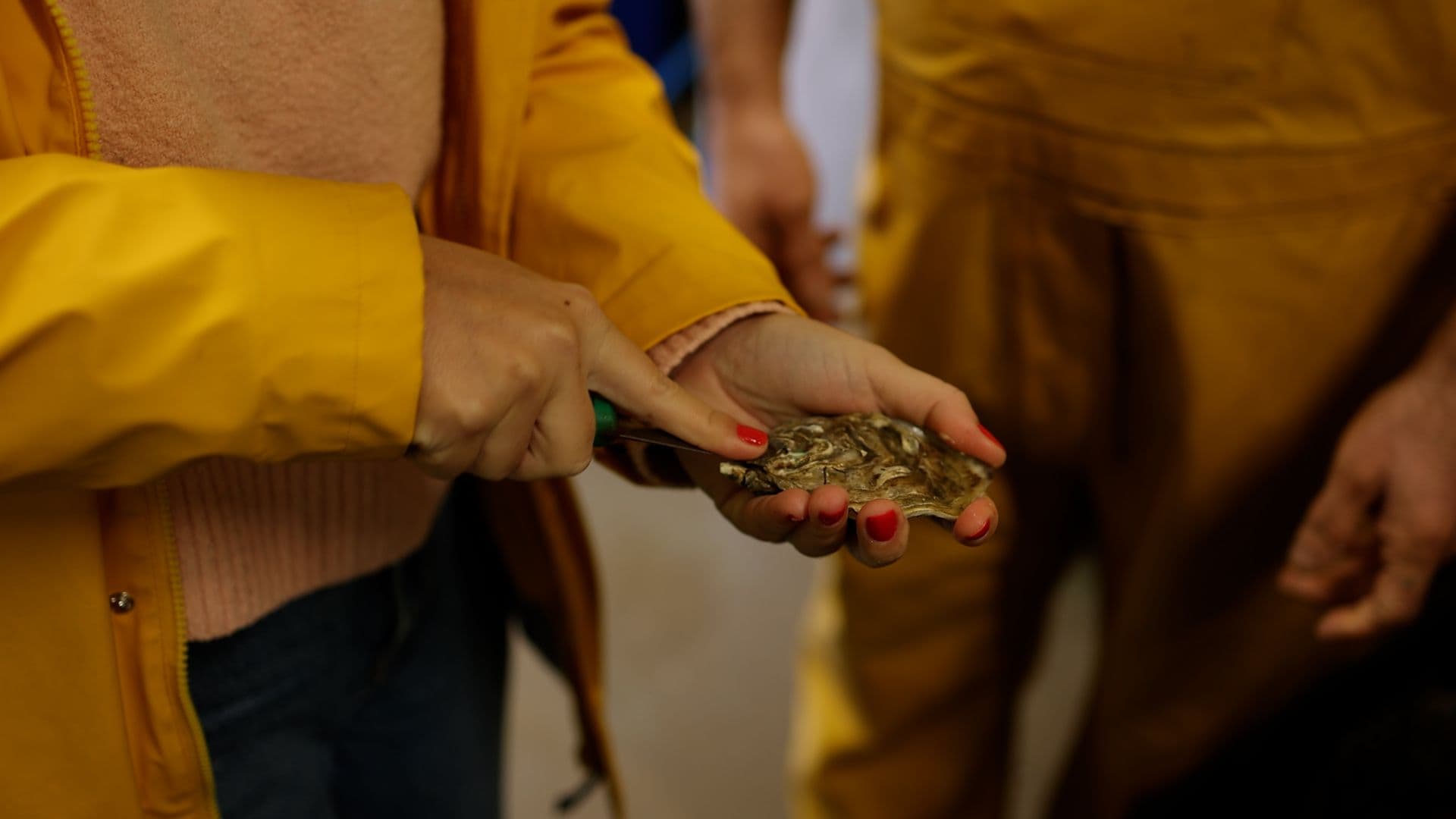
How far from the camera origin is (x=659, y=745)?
1.66 metres

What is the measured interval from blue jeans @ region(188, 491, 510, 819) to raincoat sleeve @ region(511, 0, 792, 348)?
25cm

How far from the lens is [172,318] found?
0.49m

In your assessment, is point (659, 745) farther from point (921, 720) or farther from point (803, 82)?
point (803, 82)

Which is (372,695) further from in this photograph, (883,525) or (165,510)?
(883,525)

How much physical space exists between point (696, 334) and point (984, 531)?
0.68 feet

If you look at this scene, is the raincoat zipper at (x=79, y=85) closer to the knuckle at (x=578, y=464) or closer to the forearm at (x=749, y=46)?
the knuckle at (x=578, y=464)

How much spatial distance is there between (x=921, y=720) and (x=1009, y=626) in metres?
0.14

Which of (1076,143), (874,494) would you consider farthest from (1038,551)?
(874,494)

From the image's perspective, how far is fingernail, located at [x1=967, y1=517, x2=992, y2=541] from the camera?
645 mm

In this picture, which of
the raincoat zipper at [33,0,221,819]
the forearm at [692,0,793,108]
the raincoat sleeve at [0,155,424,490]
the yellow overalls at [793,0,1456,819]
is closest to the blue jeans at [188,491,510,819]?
the raincoat zipper at [33,0,221,819]

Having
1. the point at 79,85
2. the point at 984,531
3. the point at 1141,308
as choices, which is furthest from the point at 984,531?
the point at 79,85

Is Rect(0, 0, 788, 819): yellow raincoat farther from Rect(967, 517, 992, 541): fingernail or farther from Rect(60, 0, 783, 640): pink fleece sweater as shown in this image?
Rect(967, 517, 992, 541): fingernail

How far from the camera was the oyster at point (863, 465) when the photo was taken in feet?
2.24

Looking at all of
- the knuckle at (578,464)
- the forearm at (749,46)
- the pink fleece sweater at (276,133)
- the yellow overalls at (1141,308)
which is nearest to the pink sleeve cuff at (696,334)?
the pink fleece sweater at (276,133)
